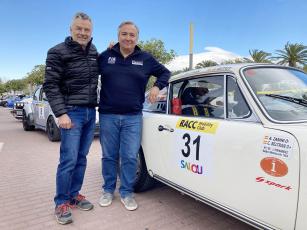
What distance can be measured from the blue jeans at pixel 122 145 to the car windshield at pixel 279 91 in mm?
1576

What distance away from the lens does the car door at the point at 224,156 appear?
2.24 metres

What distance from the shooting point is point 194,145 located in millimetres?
3043

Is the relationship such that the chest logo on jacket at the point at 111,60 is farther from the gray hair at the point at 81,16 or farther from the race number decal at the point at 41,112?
the race number decal at the point at 41,112

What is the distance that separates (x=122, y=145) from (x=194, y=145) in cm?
115

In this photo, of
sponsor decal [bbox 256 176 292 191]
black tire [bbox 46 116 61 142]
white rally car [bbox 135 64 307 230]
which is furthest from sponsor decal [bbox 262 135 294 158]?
black tire [bbox 46 116 61 142]

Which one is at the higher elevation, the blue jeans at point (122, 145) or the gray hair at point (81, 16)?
the gray hair at point (81, 16)

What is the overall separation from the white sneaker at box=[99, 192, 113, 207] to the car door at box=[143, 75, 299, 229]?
0.68 m

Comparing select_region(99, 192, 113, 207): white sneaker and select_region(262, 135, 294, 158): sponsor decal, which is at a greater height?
select_region(262, 135, 294, 158): sponsor decal

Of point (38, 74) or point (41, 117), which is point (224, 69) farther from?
point (38, 74)

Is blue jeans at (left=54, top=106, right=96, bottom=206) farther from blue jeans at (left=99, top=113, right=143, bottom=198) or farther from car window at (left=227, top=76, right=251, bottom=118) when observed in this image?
car window at (left=227, top=76, right=251, bottom=118)

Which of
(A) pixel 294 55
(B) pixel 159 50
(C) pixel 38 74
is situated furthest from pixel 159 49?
(C) pixel 38 74

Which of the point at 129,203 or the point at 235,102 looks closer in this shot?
the point at 235,102

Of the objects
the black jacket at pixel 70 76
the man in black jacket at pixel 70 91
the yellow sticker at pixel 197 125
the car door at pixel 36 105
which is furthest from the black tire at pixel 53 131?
the yellow sticker at pixel 197 125

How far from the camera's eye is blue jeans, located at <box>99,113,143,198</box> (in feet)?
12.5
